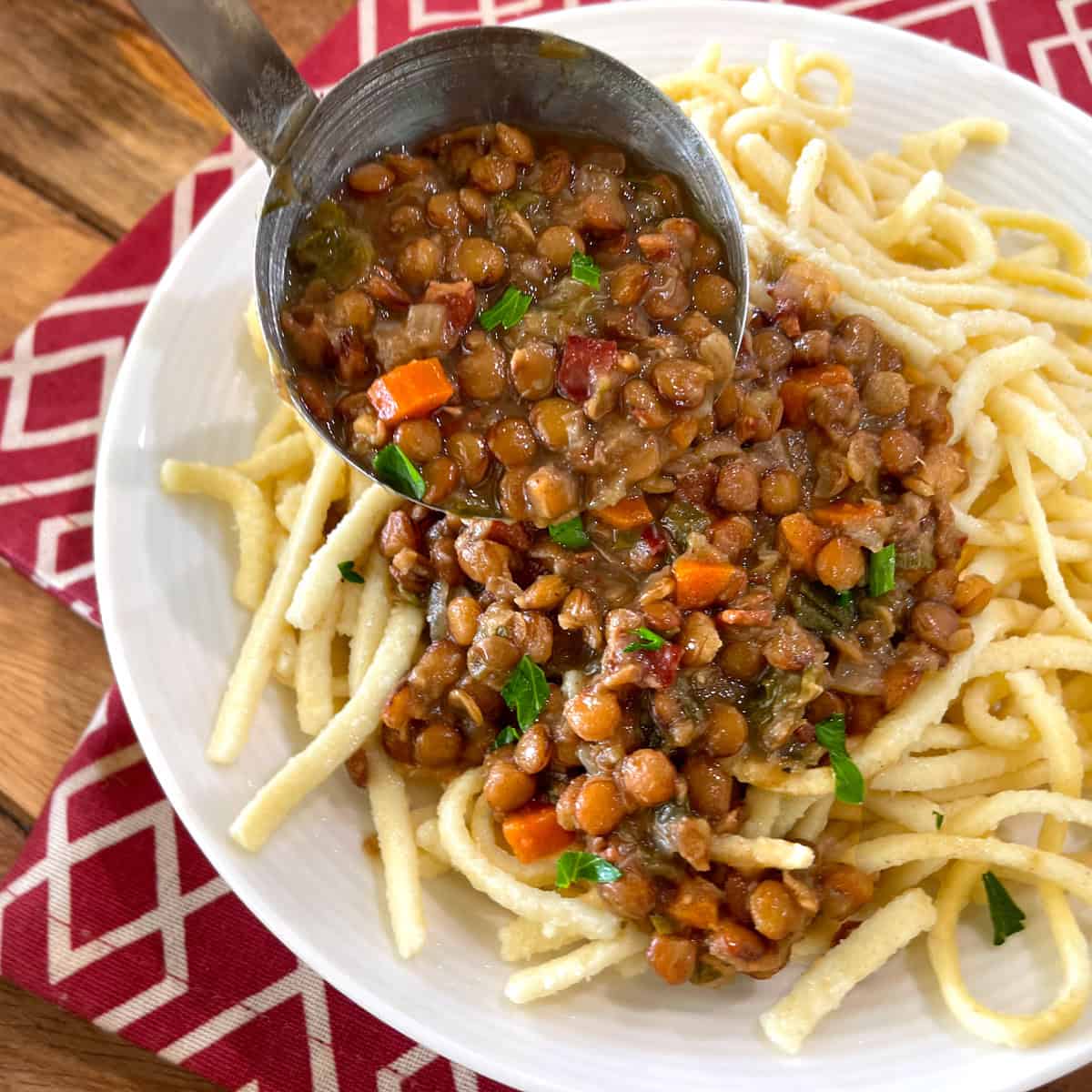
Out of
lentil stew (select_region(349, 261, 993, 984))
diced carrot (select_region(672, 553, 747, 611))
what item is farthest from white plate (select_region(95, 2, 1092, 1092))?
diced carrot (select_region(672, 553, 747, 611))

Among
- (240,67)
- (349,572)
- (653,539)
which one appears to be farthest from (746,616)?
(240,67)

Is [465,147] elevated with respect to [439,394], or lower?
elevated

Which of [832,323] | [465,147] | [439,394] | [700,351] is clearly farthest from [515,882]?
[465,147]

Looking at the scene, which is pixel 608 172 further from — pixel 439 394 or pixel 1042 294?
pixel 1042 294

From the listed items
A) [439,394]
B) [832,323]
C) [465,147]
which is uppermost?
[465,147]

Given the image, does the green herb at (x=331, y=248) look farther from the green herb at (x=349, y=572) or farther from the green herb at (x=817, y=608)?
the green herb at (x=817, y=608)

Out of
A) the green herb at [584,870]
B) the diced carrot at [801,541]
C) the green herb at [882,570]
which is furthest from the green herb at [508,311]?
the green herb at [584,870]
